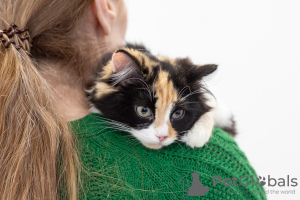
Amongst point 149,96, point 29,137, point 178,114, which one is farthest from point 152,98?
point 29,137

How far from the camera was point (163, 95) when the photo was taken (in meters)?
1.11

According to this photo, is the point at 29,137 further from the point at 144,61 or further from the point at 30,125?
the point at 144,61

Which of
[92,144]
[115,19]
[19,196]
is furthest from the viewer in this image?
[115,19]

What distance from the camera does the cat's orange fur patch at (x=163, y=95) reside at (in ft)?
3.64

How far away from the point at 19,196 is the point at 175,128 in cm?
51

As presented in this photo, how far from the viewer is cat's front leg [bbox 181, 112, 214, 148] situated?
1.10 metres

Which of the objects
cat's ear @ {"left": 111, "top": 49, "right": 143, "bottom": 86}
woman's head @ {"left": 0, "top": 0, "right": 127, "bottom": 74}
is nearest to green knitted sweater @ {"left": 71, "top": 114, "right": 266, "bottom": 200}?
cat's ear @ {"left": 111, "top": 49, "right": 143, "bottom": 86}

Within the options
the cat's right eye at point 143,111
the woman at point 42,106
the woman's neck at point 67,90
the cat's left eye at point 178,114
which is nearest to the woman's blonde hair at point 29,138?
the woman at point 42,106

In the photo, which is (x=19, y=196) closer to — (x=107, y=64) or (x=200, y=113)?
(x=107, y=64)

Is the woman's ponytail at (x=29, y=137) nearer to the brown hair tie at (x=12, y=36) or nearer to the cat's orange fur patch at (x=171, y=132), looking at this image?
the brown hair tie at (x=12, y=36)

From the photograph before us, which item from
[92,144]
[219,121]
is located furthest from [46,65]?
[219,121]

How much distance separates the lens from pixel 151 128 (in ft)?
3.68

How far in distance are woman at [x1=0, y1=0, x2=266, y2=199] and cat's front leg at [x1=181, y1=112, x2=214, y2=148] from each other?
0.05 metres

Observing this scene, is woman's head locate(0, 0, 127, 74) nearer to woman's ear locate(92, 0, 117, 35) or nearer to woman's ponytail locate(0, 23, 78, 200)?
woman's ear locate(92, 0, 117, 35)
